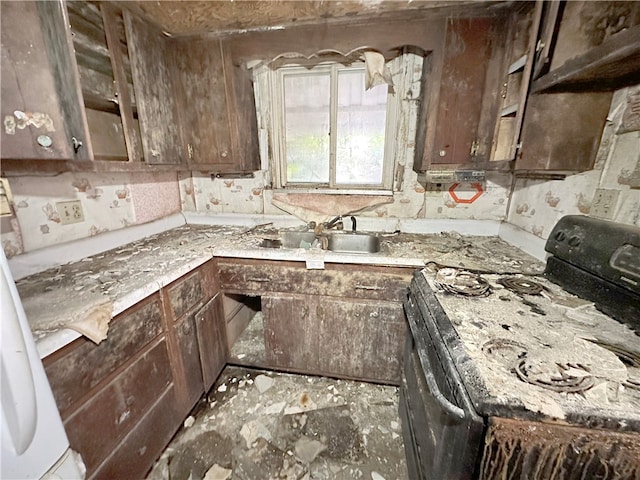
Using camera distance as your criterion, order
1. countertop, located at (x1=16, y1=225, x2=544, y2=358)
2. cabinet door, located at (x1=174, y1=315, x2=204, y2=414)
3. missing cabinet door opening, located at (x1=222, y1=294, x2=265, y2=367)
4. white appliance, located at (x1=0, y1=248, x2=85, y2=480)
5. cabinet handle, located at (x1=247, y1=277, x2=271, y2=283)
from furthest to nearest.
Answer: missing cabinet door opening, located at (x1=222, y1=294, x2=265, y2=367)
cabinet handle, located at (x1=247, y1=277, x2=271, y2=283)
cabinet door, located at (x1=174, y1=315, x2=204, y2=414)
countertop, located at (x1=16, y1=225, x2=544, y2=358)
white appliance, located at (x1=0, y1=248, x2=85, y2=480)

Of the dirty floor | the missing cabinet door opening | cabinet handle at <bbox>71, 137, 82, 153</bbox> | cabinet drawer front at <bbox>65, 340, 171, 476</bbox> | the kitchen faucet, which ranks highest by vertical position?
cabinet handle at <bbox>71, 137, 82, 153</bbox>

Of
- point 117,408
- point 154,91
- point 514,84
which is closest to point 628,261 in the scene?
point 514,84

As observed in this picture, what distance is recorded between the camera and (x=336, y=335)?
1.59 metres

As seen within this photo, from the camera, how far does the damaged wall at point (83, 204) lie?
118 centimetres

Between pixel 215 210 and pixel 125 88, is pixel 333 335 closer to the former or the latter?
pixel 215 210

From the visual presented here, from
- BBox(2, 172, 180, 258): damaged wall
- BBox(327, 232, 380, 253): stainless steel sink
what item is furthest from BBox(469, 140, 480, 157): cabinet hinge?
BBox(2, 172, 180, 258): damaged wall

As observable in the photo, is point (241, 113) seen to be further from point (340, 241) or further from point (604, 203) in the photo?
point (604, 203)

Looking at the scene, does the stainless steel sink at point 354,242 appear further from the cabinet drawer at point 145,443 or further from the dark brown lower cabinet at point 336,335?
the cabinet drawer at point 145,443

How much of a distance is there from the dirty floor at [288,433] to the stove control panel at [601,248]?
1219 mm

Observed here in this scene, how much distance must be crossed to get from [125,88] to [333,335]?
5.84 ft

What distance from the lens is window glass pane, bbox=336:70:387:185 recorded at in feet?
6.19

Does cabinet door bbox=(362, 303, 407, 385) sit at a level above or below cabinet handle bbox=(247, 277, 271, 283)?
below

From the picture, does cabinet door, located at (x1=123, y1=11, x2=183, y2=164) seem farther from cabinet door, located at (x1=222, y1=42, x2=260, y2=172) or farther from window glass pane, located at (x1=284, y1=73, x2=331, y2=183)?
window glass pane, located at (x1=284, y1=73, x2=331, y2=183)

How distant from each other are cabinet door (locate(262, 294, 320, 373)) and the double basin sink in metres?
0.49
